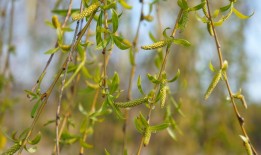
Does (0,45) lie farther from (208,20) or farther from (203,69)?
(203,69)

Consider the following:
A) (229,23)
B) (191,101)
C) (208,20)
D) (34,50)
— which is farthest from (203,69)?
(208,20)

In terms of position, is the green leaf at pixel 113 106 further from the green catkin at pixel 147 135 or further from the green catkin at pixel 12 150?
the green catkin at pixel 12 150

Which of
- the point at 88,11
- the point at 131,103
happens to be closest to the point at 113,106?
the point at 131,103

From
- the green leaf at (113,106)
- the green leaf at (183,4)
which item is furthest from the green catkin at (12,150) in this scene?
the green leaf at (183,4)

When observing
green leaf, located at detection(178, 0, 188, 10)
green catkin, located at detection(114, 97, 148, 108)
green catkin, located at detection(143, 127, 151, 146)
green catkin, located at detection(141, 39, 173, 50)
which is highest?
green leaf, located at detection(178, 0, 188, 10)

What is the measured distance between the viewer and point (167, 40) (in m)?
0.62

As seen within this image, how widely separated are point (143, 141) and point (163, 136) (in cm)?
218

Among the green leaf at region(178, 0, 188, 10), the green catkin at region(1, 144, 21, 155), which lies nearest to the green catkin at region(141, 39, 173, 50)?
the green leaf at region(178, 0, 188, 10)

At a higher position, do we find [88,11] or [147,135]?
[88,11]

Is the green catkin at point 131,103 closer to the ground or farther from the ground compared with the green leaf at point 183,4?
closer to the ground

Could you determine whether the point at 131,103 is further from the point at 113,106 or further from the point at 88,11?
the point at 88,11

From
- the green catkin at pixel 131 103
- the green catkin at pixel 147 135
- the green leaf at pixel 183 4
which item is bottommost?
the green catkin at pixel 147 135

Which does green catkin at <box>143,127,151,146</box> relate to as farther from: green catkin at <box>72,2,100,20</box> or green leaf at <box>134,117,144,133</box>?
green catkin at <box>72,2,100,20</box>

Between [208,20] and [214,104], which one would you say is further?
[214,104]
